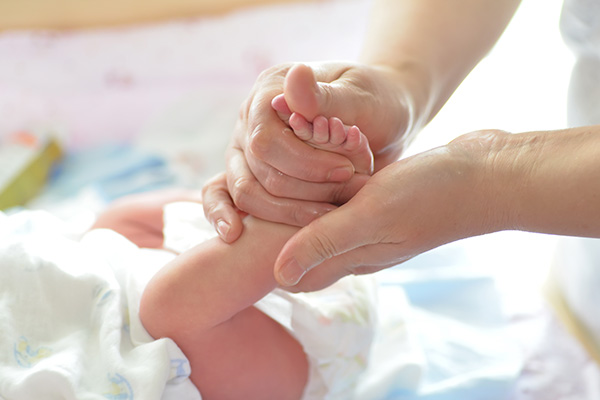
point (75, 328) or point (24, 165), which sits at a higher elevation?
point (75, 328)

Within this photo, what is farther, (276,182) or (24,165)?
(24,165)

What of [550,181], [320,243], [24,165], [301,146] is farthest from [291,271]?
[24,165]

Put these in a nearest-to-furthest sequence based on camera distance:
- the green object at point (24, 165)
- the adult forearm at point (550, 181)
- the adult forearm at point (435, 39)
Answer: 1. the adult forearm at point (550, 181)
2. the adult forearm at point (435, 39)
3. the green object at point (24, 165)

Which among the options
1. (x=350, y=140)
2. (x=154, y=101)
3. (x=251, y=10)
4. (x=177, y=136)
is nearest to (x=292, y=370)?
(x=350, y=140)

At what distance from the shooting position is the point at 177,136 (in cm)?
167

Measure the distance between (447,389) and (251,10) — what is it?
1273mm

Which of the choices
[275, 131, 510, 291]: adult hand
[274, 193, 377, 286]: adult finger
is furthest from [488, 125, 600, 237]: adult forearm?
[274, 193, 377, 286]: adult finger

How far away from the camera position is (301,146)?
0.73 m

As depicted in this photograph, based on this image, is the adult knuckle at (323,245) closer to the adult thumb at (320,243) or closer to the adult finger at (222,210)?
the adult thumb at (320,243)

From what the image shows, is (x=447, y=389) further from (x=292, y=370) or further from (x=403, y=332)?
(x=292, y=370)

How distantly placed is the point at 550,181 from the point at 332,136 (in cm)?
24

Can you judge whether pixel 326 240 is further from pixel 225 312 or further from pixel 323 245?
pixel 225 312

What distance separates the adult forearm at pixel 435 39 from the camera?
95 centimetres

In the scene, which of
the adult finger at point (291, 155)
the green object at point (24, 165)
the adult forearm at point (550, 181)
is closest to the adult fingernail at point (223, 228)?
the adult finger at point (291, 155)
